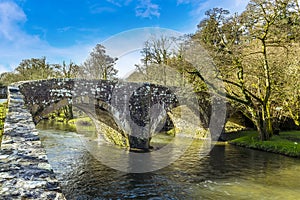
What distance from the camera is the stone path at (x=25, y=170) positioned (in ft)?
4.87

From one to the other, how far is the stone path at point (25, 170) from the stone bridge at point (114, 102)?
19.5 ft

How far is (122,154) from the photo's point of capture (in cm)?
1037

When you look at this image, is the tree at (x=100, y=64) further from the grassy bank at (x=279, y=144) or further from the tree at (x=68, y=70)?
the grassy bank at (x=279, y=144)

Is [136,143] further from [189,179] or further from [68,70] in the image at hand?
[68,70]

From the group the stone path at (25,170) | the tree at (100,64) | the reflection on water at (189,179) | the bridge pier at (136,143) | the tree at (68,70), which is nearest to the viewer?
the stone path at (25,170)

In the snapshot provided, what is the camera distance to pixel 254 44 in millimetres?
11961

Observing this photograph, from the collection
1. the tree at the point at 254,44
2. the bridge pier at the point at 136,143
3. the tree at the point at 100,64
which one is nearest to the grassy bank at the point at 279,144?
the tree at the point at 254,44

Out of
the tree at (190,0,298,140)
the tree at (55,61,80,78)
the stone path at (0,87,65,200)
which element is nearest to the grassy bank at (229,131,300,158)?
the tree at (190,0,298,140)

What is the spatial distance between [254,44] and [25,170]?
12.2 m

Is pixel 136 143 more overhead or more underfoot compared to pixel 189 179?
more overhead

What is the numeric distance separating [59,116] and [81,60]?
7.29 metres

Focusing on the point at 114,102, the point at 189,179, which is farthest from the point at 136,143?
the point at 189,179

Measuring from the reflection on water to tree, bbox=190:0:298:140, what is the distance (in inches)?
130

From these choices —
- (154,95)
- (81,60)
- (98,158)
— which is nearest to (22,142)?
(98,158)
